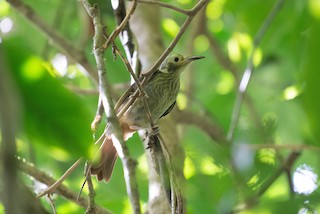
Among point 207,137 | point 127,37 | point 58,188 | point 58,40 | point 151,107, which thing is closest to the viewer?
point 207,137

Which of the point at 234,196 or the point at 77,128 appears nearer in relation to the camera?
the point at 77,128

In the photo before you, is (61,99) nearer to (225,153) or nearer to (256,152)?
(225,153)

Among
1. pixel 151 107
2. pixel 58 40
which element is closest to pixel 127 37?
pixel 151 107

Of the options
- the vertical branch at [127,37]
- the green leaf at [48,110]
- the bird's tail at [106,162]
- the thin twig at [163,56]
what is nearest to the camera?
the green leaf at [48,110]

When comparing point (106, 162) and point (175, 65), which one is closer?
point (106, 162)

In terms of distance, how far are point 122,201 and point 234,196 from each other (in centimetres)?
195

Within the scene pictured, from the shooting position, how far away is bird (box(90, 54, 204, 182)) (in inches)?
96.7

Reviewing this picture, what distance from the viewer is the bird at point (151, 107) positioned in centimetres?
246

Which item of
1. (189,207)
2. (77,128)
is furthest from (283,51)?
(77,128)

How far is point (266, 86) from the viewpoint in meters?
4.54

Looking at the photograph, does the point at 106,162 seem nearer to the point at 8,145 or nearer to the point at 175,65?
the point at 175,65

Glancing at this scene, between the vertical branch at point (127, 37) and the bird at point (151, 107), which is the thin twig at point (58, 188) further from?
the vertical branch at point (127, 37)

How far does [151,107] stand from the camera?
2797mm

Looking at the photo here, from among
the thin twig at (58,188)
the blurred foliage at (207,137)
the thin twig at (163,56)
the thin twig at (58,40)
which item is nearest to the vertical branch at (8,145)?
the blurred foliage at (207,137)
